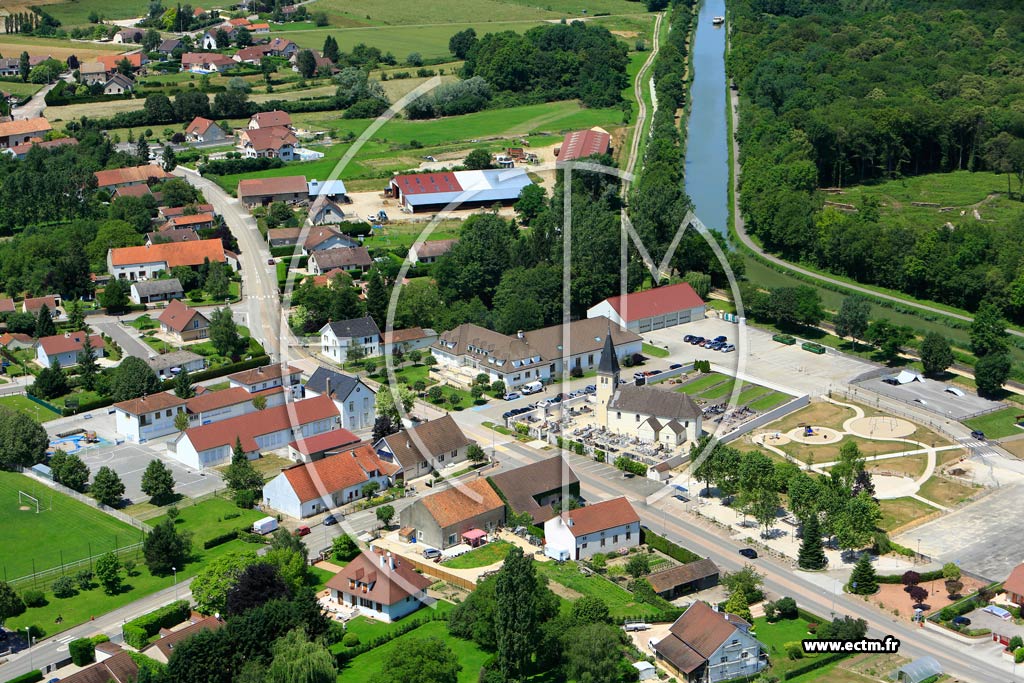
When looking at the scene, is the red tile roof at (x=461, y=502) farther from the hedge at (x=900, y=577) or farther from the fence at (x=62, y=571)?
the hedge at (x=900, y=577)

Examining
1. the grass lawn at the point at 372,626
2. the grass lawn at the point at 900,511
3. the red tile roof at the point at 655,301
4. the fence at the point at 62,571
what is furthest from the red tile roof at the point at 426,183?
the grass lawn at the point at 372,626

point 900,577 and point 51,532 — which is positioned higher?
point 51,532

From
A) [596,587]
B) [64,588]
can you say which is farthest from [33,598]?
[596,587]

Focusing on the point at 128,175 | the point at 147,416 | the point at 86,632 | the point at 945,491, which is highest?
the point at 128,175

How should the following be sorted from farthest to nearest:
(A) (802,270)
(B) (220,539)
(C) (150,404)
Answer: (A) (802,270)
(C) (150,404)
(B) (220,539)

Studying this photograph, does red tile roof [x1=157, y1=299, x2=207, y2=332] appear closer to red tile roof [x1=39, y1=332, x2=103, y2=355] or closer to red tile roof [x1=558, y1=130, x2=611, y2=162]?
red tile roof [x1=39, y1=332, x2=103, y2=355]

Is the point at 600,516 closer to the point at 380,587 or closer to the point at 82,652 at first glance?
the point at 380,587

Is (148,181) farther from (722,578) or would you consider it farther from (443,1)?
(443,1)
